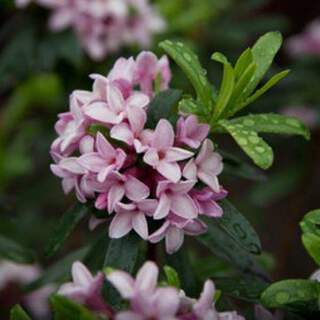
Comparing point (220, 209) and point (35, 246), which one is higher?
point (220, 209)

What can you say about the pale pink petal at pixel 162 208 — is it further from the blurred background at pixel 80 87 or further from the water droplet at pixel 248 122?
the blurred background at pixel 80 87

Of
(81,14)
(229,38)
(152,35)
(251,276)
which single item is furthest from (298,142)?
(251,276)

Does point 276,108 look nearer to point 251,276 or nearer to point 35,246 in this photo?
point 35,246

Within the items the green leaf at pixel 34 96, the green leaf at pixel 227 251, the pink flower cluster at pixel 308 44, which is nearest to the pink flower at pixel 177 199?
the green leaf at pixel 227 251

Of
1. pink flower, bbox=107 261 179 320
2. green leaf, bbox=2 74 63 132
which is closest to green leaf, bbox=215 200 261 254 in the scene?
pink flower, bbox=107 261 179 320

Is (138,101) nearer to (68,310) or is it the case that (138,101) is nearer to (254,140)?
(254,140)

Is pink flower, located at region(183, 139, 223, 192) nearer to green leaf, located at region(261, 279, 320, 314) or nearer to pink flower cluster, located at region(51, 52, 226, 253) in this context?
pink flower cluster, located at region(51, 52, 226, 253)
